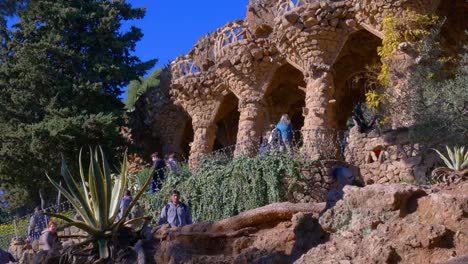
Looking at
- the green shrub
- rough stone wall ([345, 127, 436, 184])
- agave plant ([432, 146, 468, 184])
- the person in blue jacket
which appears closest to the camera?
agave plant ([432, 146, 468, 184])

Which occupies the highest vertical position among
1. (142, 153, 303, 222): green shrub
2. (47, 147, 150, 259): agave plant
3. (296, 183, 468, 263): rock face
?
(142, 153, 303, 222): green shrub

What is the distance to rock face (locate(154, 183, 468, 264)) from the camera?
5105mm

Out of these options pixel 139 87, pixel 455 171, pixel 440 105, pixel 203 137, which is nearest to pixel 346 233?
pixel 455 171

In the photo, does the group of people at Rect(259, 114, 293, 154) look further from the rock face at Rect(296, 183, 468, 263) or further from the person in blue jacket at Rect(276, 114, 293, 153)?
the rock face at Rect(296, 183, 468, 263)

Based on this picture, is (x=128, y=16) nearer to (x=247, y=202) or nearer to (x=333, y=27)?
(x=333, y=27)

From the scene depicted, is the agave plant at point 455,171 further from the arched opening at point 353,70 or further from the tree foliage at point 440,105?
the arched opening at point 353,70

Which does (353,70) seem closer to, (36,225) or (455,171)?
(36,225)

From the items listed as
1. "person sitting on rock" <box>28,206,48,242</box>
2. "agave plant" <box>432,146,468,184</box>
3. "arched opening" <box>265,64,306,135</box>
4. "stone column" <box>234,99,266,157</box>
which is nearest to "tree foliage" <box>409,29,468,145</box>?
"agave plant" <box>432,146,468,184</box>

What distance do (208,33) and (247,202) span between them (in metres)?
7.65

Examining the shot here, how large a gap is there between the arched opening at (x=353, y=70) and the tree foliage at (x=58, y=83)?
5878 millimetres

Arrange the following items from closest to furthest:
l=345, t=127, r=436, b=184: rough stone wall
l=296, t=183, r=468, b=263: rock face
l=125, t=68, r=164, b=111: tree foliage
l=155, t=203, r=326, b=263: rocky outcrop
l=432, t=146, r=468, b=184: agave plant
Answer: l=296, t=183, r=468, b=263: rock face
l=155, t=203, r=326, b=263: rocky outcrop
l=432, t=146, r=468, b=184: agave plant
l=345, t=127, r=436, b=184: rough stone wall
l=125, t=68, r=164, b=111: tree foliage

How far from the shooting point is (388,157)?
12.2 m

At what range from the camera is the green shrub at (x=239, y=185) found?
11.8 m

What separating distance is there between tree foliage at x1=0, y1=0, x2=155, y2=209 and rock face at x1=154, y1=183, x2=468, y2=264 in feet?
35.8
